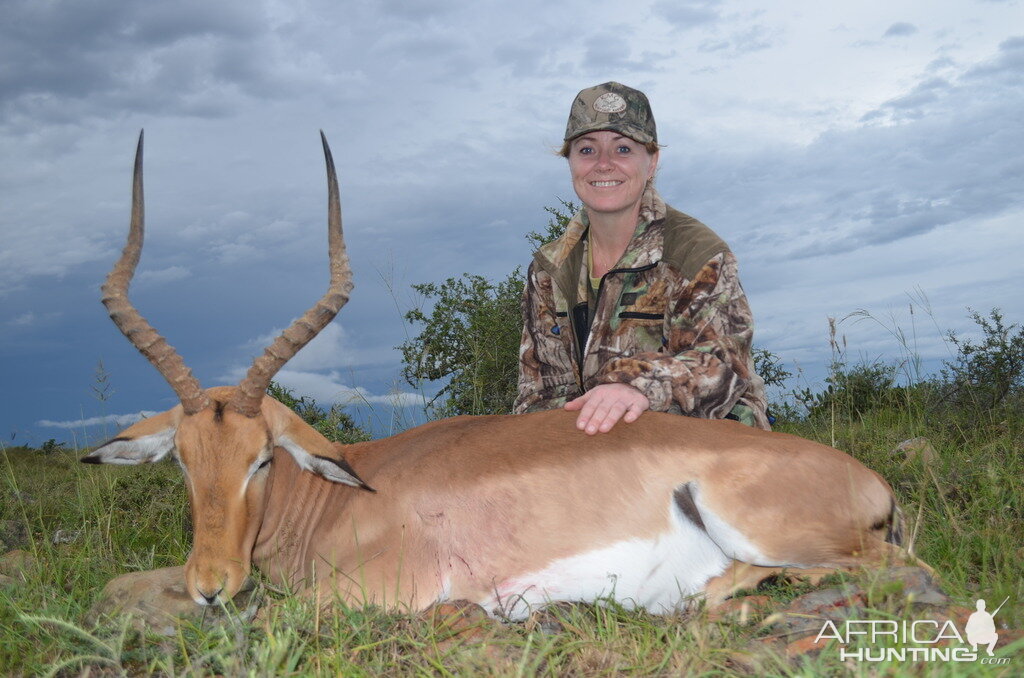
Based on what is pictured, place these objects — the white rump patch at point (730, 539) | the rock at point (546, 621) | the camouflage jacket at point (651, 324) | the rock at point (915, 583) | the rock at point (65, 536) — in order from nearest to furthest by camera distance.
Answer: the rock at point (915, 583) → the rock at point (546, 621) → the white rump patch at point (730, 539) → the camouflage jacket at point (651, 324) → the rock at point (65, 536)

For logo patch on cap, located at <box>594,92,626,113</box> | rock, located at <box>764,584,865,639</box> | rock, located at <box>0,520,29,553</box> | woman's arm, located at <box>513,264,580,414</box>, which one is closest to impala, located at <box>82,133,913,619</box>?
rock, located at <box>764,584,865,639</box>

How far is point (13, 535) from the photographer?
6848 millimetres

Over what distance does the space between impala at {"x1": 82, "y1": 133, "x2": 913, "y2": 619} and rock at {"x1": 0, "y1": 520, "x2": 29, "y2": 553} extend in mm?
2960

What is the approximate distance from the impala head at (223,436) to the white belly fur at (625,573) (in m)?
0.91

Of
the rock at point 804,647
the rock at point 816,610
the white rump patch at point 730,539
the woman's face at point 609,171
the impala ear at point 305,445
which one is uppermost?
the woman's face at point 609,171

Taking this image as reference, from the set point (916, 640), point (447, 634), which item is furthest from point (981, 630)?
point (447, 634)

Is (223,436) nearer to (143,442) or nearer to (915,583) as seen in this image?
(143,442)

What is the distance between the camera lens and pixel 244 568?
410cm

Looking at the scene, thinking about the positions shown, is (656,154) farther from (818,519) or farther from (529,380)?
(818,519)

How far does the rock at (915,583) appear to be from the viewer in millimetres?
3537

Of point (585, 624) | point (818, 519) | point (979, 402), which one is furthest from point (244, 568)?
point (979, 402)

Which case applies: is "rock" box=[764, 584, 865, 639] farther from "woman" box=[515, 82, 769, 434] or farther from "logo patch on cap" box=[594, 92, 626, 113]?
"logo patch on cap" box=[594, 92, 626, 113]

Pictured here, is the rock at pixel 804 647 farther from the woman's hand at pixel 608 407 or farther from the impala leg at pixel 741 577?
the woman's hand at pixel 608 407

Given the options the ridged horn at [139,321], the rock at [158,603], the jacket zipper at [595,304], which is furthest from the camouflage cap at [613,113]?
the rock at [158,603]
